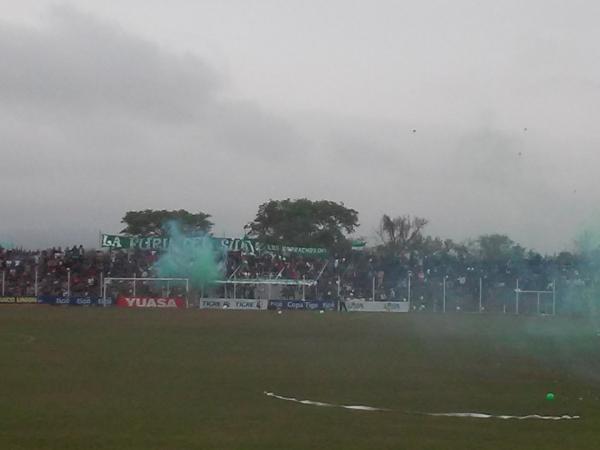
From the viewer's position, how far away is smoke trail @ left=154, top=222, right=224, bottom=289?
97.4m

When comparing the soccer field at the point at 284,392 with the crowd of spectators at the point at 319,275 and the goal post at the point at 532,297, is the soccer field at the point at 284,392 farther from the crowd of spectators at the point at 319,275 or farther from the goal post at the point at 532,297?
the crowd of spectators at the point at 319,275

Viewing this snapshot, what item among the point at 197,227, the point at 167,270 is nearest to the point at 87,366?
the point at 167,270

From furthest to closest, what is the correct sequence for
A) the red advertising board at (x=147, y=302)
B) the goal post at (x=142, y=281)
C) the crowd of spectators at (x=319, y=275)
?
1. the crowd of spectators at (x=319, y=275)
2. the goal post at (x=142, y=281)
3. the red advertising board at (x=147, y=302)

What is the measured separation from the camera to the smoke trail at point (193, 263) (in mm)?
97375

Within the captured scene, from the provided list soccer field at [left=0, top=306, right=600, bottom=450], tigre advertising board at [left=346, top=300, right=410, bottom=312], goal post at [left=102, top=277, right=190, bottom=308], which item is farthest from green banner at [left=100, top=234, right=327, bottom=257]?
soccer field at [left=0, top=306, right=600, bottom=450]

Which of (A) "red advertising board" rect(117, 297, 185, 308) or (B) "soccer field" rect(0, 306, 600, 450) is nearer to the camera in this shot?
(B) "soccer field" rect(0, 306, 600, 450)

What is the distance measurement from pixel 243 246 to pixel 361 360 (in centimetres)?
8042

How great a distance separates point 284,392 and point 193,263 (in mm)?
78467

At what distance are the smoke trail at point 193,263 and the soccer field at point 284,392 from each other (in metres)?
58.4

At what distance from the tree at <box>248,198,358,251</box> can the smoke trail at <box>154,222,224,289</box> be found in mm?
30287

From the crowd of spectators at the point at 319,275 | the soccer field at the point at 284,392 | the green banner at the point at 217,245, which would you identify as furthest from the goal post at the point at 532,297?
the soccer field at the point at 284,392

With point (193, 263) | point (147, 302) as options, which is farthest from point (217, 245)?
point (147, 302)

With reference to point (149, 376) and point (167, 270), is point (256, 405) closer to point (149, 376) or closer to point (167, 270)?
point (149, 376)

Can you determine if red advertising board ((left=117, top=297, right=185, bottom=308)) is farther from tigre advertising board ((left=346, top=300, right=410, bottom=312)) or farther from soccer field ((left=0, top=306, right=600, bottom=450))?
soccer field ((left=0, top=306, right=600, bottom=450))
